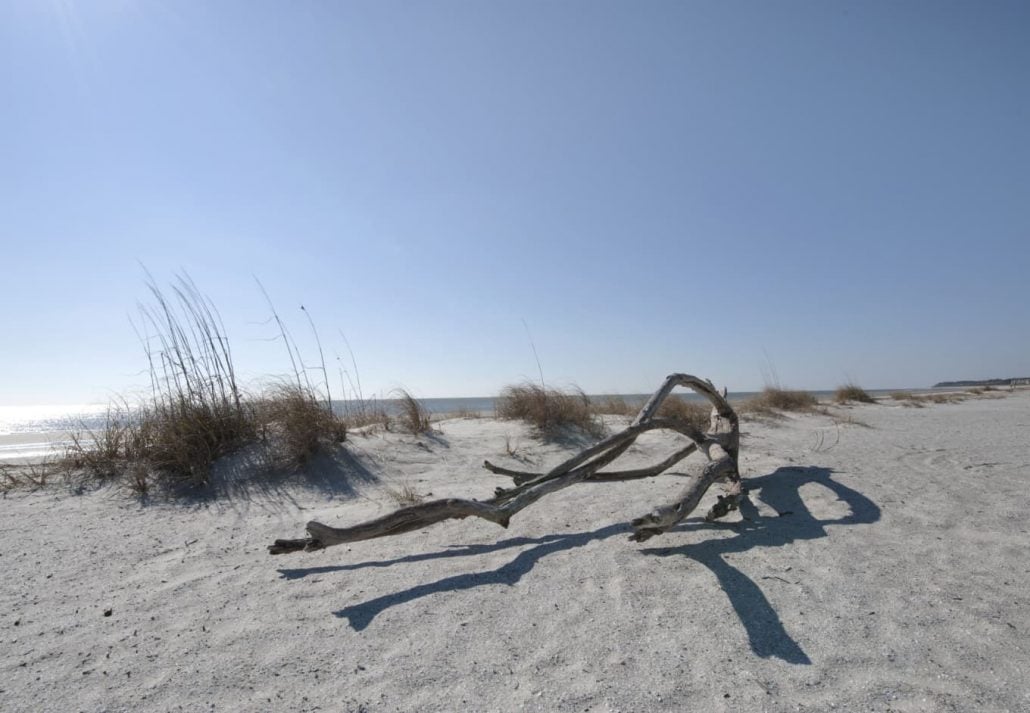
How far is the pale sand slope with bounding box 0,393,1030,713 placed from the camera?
5.54ft

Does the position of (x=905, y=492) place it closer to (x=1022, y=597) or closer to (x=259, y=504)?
(x=1022, y=597)

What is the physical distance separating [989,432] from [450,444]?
686cm

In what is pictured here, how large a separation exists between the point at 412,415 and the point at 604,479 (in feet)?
9.38

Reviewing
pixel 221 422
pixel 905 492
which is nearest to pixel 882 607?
pixel 905 492

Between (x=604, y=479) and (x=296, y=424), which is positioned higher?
(x=296, y=424)

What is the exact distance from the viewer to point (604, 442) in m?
3.40

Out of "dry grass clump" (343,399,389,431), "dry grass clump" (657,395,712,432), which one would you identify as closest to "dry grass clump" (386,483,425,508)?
"dry grass clump" (343,399,389,431)

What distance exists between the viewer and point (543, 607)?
2221 mm

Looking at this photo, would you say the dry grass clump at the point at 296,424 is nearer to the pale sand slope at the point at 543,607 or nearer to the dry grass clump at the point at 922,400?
the pale sand slope at the point at 543,607

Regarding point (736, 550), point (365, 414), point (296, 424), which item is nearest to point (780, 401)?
point (365, 414)

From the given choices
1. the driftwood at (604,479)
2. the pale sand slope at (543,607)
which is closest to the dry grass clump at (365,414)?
the pale sand slope at (543,607)

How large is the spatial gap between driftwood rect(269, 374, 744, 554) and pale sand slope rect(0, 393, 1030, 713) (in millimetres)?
165

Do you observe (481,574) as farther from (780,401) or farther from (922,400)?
(922,400)

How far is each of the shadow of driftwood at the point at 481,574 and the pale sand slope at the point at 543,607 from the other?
1cm
